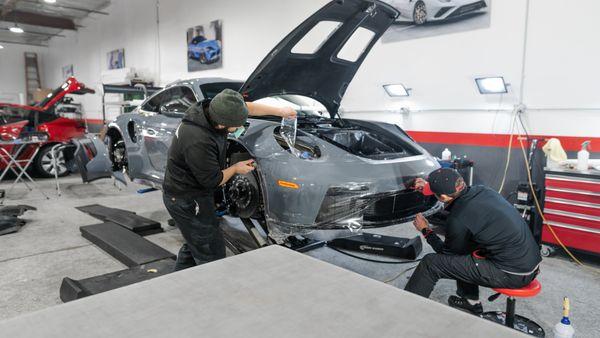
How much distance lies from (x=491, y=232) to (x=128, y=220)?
12.1 ft

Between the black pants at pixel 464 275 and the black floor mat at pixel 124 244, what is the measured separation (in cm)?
198

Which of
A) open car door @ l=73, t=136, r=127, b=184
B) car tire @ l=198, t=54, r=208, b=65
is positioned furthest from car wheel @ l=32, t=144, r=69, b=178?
car tire @ l=198, t=54, r=208, b=65

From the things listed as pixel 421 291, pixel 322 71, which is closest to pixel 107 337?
pixel 421 291

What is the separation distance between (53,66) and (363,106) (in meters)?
17.6

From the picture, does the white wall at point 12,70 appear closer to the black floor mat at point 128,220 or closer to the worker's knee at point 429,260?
the black floor mat at point 128,220

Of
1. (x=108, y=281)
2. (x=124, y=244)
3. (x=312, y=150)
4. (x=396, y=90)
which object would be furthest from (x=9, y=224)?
(x=396, y=90)

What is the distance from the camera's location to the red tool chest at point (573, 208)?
3.38m

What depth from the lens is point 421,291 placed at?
2.28 metres

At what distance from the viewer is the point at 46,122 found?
7789 mm

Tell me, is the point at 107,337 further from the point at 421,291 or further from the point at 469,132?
the point at 469,132

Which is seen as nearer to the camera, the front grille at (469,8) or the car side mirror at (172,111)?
the car side mirror at (172,111)

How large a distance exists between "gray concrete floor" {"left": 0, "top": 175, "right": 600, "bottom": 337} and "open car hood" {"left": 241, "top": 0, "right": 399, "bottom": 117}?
51.3 inches

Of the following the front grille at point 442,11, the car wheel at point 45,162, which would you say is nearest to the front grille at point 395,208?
the front grille at point 442,11

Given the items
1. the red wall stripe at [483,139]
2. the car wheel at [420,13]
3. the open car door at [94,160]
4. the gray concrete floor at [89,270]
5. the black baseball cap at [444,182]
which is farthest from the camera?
the open car door at [94,160]
